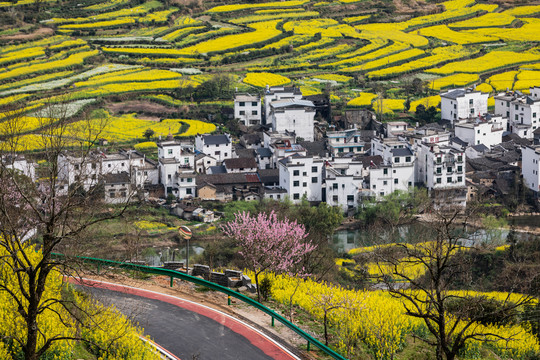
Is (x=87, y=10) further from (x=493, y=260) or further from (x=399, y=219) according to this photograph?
(x=493, y=260)

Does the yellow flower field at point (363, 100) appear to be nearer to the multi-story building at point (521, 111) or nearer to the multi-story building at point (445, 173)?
the multi-story building at point (521, 111)

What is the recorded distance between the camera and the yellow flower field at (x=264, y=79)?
66.9 meters

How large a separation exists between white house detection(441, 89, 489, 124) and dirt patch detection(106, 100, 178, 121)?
1830 cm

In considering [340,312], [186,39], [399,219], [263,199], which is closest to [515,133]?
Answer: [399,219]

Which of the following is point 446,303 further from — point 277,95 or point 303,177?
point 277,95

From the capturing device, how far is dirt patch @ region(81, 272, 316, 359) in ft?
55.8

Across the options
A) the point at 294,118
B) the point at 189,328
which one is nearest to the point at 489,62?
the point at 294,118

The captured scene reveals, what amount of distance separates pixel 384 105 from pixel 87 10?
3539 centimetres

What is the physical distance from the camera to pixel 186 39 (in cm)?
7881

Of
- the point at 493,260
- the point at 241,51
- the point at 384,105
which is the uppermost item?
the point at 241,51

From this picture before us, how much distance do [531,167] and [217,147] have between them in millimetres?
17292

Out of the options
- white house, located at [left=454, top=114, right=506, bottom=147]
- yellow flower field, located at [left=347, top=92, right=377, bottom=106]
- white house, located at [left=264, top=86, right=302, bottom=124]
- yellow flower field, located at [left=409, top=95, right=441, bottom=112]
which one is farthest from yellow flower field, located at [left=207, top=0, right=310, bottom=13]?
white house, located at [left=454, top=114, right=506, bottom=147]

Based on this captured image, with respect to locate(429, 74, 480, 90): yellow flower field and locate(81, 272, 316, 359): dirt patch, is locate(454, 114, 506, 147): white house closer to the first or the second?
locate(429, 74, 480, 90): yellow flower field

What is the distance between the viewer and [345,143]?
51.1 m
